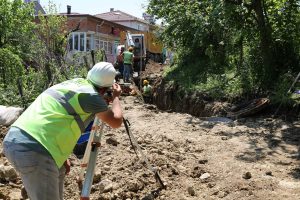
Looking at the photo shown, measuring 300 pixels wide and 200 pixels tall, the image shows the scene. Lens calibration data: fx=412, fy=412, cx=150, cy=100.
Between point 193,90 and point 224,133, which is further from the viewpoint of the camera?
point 193,90

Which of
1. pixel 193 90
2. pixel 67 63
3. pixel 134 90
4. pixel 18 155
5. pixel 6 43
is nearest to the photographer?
pixel 18 155

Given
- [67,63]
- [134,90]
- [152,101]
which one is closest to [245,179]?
[67,63]

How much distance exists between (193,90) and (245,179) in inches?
333

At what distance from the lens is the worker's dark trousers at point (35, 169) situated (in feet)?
8.69

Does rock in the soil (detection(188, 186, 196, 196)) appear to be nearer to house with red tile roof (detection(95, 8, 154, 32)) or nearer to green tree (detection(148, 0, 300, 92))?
green tree (detection(148, 0, 300, 92))

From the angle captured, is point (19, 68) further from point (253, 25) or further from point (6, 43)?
point (253, 25)

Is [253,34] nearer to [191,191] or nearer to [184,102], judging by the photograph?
[184,102]

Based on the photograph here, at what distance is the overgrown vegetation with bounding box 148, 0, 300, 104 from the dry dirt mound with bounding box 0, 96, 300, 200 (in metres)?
2.40

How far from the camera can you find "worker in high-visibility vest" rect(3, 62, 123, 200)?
267 centimetres

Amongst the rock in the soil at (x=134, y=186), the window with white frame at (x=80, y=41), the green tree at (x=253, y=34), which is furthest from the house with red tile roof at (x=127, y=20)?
the rock in the soil at (x=134, y=186)

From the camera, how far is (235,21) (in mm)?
11781

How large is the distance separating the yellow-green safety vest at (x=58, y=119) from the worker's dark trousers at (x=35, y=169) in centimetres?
8

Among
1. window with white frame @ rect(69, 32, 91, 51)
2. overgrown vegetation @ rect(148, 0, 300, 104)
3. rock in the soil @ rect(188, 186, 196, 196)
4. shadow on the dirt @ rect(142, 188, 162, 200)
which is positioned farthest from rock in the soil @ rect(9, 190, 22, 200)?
window with white frame @ rect(69, 32, 91, 51)

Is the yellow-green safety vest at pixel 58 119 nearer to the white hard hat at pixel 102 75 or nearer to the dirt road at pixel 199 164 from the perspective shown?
the white hard hat at pixel 102 75
